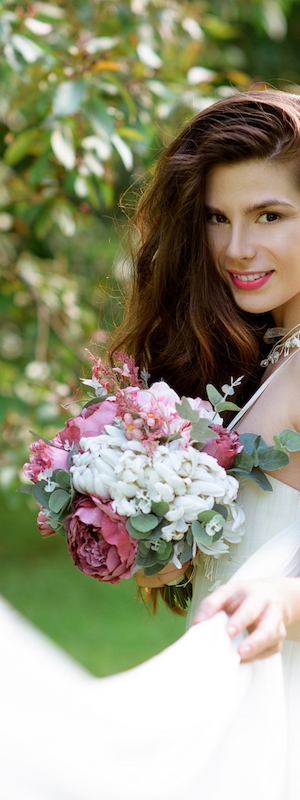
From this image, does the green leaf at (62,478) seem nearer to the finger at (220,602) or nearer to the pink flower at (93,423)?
the pink flower at (93,423)

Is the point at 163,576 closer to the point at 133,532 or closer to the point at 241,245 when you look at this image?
the point at 133,532

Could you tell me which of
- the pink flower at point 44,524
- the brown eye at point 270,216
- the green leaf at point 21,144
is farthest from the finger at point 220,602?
the green leaf at point 21,144

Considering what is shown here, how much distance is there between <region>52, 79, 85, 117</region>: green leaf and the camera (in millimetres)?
2619

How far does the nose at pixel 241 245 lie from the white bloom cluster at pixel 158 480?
51 cm

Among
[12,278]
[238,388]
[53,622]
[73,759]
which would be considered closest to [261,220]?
[238,388]

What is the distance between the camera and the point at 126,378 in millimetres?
1877

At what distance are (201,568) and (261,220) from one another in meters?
0.85

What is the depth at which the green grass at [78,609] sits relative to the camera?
16.0 ft

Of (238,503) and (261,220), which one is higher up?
(261,220)

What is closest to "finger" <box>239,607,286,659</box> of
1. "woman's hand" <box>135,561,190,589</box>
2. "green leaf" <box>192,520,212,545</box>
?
"green leaf" <box>192,520,212,545</box>

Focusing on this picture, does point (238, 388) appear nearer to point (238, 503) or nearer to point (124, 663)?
point (238, 503)

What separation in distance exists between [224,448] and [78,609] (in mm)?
4471

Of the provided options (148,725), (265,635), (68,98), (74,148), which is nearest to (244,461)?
(265,635)

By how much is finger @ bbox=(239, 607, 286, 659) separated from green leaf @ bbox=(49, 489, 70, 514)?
0.55 m
